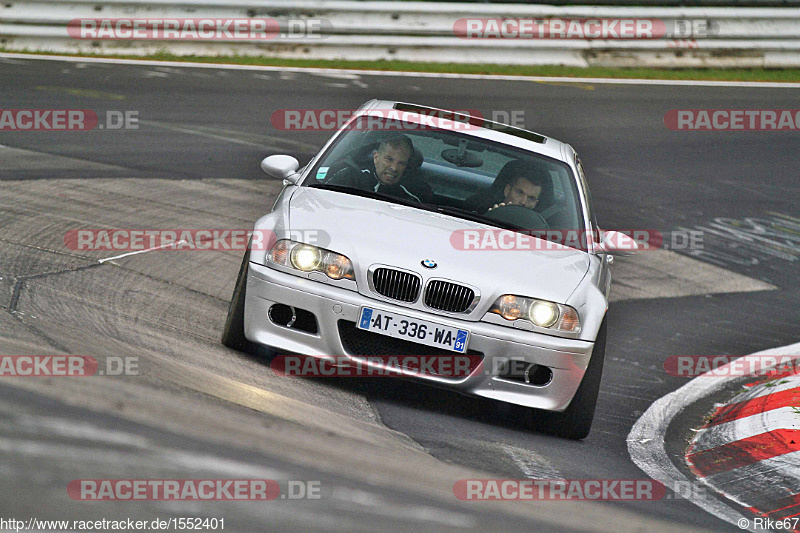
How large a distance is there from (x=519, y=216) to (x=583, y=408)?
1.29 metres

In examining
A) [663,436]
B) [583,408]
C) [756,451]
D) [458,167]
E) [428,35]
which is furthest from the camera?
[428,35]

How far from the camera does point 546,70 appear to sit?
17297 millimetres

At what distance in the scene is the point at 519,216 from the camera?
6.30 m

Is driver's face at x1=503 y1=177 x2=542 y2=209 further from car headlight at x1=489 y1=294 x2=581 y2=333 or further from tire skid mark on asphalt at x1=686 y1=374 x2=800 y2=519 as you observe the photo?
tire skid mark on asphalt at x1=686 y1=374 x2=800 y2=519

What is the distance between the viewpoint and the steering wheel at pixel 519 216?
20.5 feet

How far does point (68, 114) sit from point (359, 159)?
643 cm

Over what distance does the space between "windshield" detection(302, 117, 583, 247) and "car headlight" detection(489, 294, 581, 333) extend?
859 millimetres

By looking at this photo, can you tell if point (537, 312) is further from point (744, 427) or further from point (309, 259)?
point (744, 427)

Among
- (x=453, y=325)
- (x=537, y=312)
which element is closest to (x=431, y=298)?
(x=453, y=325)

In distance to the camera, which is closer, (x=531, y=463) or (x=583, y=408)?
(x=531, y=463)

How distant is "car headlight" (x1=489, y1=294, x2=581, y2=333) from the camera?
533 cm

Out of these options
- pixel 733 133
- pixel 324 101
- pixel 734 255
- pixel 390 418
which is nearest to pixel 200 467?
pixel 390 418

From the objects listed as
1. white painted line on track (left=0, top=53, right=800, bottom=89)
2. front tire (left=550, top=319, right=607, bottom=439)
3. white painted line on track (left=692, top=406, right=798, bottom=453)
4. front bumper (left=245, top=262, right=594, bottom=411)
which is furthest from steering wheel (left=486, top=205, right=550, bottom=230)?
white painted line on track (left=0, top=53, right=800, bottom=89)

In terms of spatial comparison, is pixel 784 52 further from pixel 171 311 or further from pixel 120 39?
pixel 171 311
